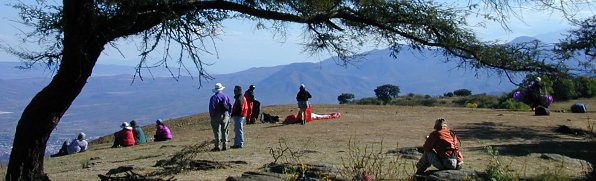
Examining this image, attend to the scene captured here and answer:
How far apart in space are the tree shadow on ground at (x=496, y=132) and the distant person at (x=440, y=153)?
9.15 metres

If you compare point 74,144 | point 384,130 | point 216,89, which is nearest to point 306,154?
point 216,89

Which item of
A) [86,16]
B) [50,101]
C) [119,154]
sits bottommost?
[119,154]

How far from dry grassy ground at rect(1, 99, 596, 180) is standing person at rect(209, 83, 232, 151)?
33 centimetres

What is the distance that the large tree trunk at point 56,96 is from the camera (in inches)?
275

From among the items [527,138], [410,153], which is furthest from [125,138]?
[527,138]

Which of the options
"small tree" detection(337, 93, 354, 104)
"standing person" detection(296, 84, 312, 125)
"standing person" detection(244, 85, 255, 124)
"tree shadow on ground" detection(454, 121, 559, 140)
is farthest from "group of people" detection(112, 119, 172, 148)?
"small tree" detection(337, 93, 354, 104)

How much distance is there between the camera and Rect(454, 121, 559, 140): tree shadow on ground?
63.0ft

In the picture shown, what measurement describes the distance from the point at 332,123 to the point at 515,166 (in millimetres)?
12994

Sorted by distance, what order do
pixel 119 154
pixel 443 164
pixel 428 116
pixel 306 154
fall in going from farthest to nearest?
pixel 428 116 → pixel 119 154 → pixel 306 154 → pixel 443 164

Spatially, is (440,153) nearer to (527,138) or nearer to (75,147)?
(527,138)

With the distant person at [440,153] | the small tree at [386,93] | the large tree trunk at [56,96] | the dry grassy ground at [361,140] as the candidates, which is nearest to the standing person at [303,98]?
the dry grassy ground at [361,140]

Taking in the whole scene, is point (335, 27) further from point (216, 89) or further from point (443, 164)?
point (216, 89)

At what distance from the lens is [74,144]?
20.6 m

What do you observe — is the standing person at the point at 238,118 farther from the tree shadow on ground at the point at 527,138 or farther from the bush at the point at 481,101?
the bush at the point at 481,101
